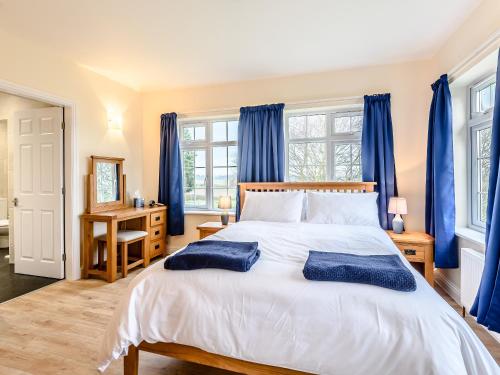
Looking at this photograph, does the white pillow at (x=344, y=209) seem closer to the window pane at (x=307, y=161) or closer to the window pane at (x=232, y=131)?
the window pane at (x=307, y=161)

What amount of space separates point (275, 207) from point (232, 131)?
1540mm

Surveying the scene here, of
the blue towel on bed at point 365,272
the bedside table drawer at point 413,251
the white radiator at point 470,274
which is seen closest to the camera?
→ the blue towel on bed at point 365,272

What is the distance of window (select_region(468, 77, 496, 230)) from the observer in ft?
7.98

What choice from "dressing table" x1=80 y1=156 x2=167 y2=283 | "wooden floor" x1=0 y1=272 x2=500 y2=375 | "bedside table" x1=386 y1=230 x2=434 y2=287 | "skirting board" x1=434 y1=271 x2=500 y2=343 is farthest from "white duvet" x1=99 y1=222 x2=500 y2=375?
"dressing table" x1=80 y1=156 x2=167 y2=283

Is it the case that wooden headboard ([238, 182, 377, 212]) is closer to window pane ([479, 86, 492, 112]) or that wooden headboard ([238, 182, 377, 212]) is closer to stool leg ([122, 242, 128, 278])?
window pane ([479, 86, 492, 112])

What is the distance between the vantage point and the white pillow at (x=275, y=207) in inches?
118

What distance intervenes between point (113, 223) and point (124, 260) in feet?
1.62

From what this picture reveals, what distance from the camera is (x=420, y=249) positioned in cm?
275

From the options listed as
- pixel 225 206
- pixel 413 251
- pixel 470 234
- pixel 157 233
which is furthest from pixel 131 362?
pixel 470 234

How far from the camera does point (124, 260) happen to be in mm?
3258

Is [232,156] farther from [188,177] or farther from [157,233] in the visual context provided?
[157,233]

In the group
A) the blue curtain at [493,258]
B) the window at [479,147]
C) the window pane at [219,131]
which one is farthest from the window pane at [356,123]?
the window pane at [219,131]

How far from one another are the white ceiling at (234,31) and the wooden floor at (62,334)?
8.52ft

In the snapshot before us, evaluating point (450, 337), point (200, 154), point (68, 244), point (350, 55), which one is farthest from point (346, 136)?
point (68, 244)
